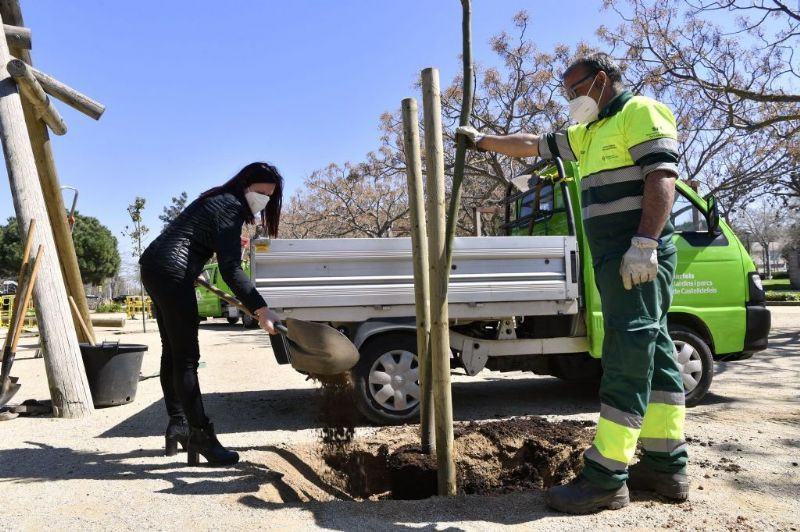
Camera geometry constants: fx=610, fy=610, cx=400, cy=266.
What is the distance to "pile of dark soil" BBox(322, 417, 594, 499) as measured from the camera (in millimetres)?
3510

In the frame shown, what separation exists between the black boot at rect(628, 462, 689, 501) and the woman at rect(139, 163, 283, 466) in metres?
1.98

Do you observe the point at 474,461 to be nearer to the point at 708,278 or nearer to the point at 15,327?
the point at 708,278

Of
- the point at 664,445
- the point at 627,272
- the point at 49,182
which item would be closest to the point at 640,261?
the point at 627,272

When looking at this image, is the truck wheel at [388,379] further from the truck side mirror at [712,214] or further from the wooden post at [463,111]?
the truck side mirror at [712,214]

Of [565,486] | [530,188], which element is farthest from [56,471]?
[530,188]

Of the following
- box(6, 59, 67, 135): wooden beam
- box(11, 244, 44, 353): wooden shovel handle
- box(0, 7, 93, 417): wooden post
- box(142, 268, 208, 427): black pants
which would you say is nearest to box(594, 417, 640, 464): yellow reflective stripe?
box(142, 268, 208, 427): black pants

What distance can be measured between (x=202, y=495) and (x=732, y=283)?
4660 millimetres

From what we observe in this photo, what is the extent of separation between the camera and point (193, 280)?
11.5ft

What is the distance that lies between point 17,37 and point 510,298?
17.1 ft

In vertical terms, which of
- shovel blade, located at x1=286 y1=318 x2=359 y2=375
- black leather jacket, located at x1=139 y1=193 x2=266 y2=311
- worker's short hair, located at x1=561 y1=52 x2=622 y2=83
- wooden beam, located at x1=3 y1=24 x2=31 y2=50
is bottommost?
shovel blade, located at x1=286 y1=318 x2=359 y2=375

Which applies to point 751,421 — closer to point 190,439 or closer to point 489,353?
point 489,353

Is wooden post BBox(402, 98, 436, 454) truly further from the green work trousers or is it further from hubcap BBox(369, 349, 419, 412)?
hubcap BBox(369, 349, 419, 412)

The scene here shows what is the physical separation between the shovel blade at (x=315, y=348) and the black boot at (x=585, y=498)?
1288 mm

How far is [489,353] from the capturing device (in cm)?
513
